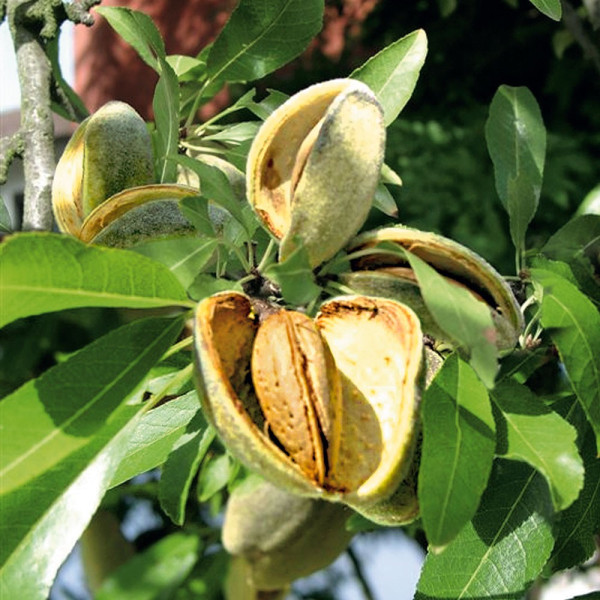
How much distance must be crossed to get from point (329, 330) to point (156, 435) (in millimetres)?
248

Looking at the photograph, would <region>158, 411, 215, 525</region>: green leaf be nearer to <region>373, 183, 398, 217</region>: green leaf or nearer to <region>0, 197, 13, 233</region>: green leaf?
<region>373, 183, 398, 217</region>: green leaf

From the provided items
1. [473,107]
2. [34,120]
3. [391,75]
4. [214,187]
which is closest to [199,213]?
[214,187]

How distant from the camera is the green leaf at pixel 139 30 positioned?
0.99 metres

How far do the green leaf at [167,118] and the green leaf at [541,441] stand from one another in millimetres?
377

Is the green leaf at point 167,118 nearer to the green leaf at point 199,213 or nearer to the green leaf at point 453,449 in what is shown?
the green leaf at point 199,213

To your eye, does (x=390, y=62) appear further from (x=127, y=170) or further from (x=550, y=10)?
(x=127, y=170)

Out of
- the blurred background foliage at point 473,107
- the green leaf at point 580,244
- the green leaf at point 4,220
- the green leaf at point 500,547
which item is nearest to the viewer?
the green leaf at point 500,547

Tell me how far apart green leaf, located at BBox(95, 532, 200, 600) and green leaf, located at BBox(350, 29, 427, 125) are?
38 cm

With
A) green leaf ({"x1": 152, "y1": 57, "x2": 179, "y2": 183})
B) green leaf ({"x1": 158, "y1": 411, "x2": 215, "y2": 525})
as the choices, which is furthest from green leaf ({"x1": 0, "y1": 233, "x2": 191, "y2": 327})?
green leaf ({"x1": 152, "y1": 57, "x2": 179, "y2": 183})

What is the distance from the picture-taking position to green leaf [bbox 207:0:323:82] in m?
1.02

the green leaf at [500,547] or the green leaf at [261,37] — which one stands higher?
the green leaf at [261,37]

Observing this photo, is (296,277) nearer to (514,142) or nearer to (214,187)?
(214,187)

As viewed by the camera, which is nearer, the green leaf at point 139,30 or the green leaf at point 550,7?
the green leaf at point 550,7

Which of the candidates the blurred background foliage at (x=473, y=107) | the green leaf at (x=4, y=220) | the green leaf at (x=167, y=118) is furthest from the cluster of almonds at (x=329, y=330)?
the blurred background foliage at (x=473, y=107)
